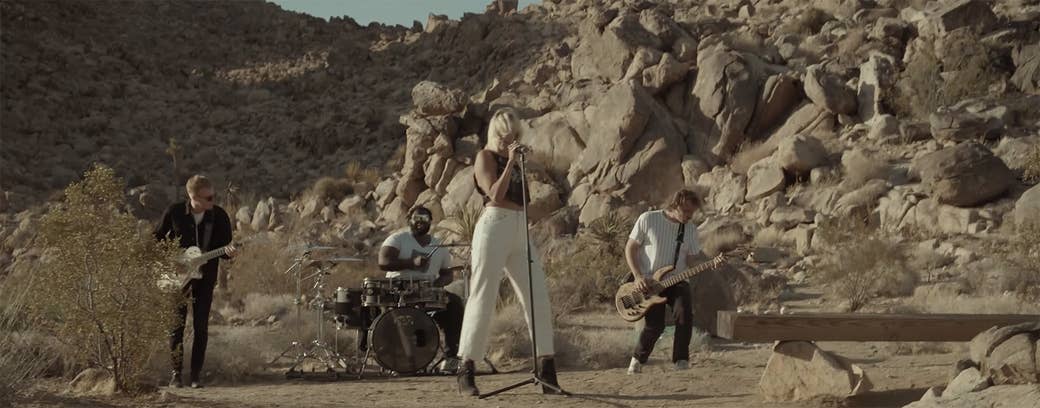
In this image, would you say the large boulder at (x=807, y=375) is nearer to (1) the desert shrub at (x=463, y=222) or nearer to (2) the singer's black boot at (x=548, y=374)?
(2) the singer's black boot at (x=548, y=374)

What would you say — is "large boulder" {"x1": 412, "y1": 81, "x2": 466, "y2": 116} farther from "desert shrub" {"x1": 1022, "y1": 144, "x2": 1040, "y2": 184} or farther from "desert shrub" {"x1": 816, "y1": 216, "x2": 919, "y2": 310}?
"desert shrub" {"x1": 1022, "y1": 144, "x2": 1040, "y2": 184}


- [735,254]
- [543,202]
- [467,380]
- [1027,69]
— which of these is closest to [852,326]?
[735,254]

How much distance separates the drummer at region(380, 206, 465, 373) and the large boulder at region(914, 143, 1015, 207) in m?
12.1

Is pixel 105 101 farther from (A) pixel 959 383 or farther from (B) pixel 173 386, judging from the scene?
(A) pixel 959 383

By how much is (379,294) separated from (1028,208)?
1249 centimetres

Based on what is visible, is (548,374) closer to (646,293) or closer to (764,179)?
(646,293)

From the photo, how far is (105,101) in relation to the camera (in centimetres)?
3831

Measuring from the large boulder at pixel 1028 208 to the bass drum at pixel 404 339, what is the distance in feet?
36.9

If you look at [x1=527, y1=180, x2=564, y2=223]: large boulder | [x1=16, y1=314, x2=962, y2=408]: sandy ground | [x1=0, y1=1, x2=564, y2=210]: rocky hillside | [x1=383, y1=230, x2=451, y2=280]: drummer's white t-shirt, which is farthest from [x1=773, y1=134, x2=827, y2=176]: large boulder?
[x1=383, y1=230, x2=451, y2=280]: drummer's white t-shirt

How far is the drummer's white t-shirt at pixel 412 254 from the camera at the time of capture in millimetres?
11297

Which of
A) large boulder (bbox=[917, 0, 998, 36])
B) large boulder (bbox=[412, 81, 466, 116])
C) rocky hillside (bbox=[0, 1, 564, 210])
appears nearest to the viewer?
large boulder (bbox=[917, 0, 998, 36])

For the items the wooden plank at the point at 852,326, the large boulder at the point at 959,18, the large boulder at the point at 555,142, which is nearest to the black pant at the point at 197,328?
the wooden plank at the point at 852,326

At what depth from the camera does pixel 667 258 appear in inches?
404

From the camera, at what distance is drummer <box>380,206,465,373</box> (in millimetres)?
11242
